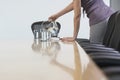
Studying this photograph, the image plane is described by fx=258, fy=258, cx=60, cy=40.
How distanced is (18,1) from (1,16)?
0.41 metres

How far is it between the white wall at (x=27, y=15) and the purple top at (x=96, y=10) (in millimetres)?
1969

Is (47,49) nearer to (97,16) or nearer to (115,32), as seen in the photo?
(115,32)

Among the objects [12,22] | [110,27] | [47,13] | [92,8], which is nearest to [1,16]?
[12,22]

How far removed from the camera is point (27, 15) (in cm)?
462

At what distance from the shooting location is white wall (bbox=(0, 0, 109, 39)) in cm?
457

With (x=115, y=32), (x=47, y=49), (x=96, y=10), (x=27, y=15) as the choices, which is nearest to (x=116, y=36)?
(x=115, y=32)

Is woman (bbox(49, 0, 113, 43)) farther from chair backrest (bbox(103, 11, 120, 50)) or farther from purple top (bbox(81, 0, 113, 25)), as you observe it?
chair backrest (bbox(103, 11, 120, 50))

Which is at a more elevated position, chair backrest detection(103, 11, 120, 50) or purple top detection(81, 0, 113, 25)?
purple top detection(81, 0, 113, 25)

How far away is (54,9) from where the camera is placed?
461 cm

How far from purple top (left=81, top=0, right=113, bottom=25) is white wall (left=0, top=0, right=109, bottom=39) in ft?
6.46

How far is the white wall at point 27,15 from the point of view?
4574 millimetres

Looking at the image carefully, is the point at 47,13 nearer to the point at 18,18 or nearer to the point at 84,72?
the point at 18,18

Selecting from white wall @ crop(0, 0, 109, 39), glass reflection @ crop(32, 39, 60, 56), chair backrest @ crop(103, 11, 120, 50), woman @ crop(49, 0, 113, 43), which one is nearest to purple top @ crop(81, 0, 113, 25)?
woman @ crop(49, 0, 113, 43)

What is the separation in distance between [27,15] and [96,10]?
88.1 inches
